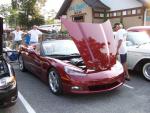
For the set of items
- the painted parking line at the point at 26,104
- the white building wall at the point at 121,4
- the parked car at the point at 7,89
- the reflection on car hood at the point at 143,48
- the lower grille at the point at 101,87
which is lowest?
the painted parking line at the point at 26,104

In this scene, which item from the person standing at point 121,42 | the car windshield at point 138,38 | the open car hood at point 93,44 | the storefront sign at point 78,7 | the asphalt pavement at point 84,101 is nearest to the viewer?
the asphalt pavement at point 84,101

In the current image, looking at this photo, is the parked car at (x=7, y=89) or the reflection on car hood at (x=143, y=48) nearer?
the parked car at (x=7, y=89)

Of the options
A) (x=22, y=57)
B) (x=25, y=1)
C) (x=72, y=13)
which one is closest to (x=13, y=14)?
(x=25, y=1)

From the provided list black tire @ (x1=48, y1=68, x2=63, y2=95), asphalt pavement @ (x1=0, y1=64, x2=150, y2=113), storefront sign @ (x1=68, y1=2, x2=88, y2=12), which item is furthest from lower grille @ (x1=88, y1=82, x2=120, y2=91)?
storefront sign @ (x1=68, y1=2, x2=88, y2=12)

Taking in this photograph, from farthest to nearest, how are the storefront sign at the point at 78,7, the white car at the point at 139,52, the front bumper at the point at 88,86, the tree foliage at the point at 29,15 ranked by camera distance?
1. the tree foliage at the point at 29,15
2. the storefront sign at the point at 78,7
3. the white car at the point at 139,52
4. the front bumper at the point at 88,86

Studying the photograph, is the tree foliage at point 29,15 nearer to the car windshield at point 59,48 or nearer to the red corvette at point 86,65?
the car windshield at point 59,48

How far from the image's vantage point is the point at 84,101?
5.18m

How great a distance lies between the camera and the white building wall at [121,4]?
19.6 metres

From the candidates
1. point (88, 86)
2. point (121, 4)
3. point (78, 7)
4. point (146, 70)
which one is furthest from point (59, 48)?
point (78, 7)

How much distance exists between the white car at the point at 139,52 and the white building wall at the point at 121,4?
40.0 feet

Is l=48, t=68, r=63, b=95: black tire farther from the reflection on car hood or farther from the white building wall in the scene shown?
the white building wall

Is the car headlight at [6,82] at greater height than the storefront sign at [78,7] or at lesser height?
lesser

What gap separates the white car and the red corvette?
1.20m

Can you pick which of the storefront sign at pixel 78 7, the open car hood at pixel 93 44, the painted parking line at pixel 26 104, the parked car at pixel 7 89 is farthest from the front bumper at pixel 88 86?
the storefront sign at pixel 78 7
